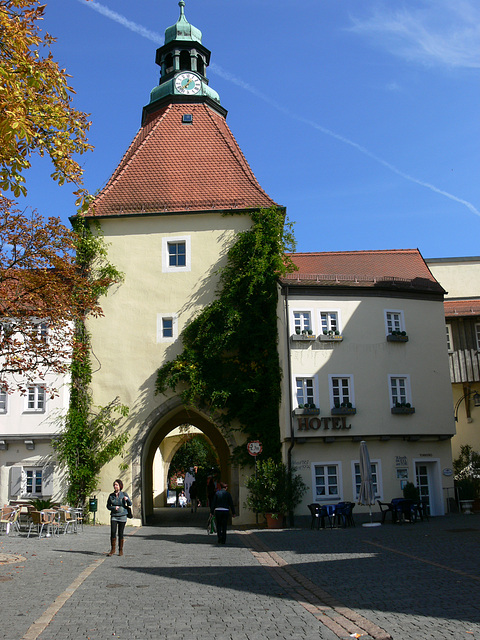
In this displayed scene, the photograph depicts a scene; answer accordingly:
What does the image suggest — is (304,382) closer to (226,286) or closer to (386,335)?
(386,335)

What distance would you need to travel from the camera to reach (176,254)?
2641 cm

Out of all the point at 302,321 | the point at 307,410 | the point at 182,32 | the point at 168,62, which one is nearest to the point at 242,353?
the point at 302,321

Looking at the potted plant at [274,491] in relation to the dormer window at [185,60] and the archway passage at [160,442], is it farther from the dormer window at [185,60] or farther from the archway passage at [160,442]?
the dormer window at [185,60]

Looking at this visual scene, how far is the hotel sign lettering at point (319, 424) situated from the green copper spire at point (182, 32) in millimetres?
19486

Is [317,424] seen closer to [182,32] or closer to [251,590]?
[251,590]

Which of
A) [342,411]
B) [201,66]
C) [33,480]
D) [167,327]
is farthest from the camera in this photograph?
[201,66]

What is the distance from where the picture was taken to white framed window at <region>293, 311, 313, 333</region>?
2288 cm

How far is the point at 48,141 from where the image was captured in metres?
9.83

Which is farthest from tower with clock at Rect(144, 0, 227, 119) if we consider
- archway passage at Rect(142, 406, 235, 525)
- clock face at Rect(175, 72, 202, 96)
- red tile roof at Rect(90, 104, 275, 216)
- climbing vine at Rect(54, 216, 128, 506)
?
archway passage at Rect(142, 406, 235, 525)

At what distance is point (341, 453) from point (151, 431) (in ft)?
23.2

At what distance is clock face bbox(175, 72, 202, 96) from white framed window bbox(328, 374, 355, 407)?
15.5m

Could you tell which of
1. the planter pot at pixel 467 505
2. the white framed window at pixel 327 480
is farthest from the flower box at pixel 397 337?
the planter pot at pixel 467 505

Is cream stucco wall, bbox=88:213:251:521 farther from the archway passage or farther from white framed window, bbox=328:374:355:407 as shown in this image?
white framed window, bbox=328:374:355:407

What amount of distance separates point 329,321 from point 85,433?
30.4 feet
